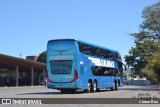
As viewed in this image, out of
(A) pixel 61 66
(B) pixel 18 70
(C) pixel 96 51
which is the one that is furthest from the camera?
(B) pixel 18 70

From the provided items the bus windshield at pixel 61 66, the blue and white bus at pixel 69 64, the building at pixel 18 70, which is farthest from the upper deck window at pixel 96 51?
the building at pixel 18 70

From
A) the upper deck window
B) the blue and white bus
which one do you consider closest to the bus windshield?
the blue and white bus

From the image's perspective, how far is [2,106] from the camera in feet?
50.3

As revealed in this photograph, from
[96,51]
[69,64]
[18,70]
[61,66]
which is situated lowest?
[61,66]

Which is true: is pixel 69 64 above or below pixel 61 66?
above

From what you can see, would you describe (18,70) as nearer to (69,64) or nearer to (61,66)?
(61,66)

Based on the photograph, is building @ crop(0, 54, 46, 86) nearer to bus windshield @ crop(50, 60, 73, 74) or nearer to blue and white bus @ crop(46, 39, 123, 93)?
blue and white bus @ crop(46, 39, 123, 93)

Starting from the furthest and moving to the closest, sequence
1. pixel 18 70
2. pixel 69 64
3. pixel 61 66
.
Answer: pixel 18 70 < pixel 61 66 < pixel 69 64

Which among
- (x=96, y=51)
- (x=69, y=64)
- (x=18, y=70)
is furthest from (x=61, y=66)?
(x=18, y=70)

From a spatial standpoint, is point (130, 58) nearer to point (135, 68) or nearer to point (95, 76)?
point (135, 68)

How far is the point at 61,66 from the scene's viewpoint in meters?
26.6

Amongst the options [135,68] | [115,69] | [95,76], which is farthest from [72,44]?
[135,68]

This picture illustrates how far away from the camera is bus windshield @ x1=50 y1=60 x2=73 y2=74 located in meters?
26.5

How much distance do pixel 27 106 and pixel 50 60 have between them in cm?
1160
